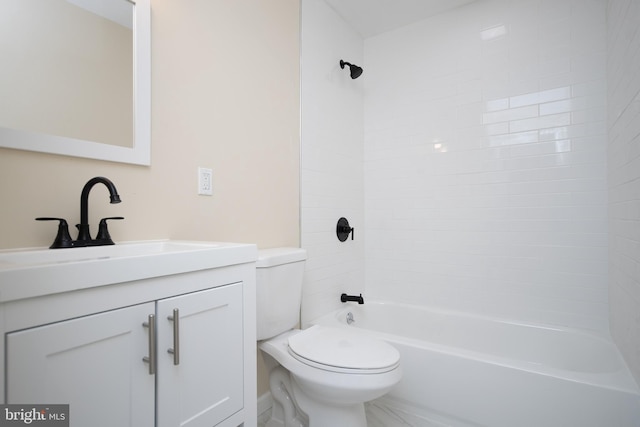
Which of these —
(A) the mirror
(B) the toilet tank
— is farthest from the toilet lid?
(A) the mirror

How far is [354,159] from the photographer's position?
262cm

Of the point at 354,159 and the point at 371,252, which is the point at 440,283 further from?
the point at 354,159

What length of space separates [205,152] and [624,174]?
197 cm

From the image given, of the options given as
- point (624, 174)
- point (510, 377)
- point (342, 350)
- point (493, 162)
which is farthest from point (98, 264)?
point (493, 162)

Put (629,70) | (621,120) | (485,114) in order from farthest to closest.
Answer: (485,114) < (621,120) < (629,70)

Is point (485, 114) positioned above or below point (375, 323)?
above

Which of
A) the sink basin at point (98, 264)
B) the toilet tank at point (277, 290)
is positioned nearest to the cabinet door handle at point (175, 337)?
the sink basin at point (98, 264)

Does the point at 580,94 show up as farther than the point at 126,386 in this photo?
Yes

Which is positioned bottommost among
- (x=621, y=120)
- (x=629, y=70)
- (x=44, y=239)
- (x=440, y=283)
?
(x=440, y=283)

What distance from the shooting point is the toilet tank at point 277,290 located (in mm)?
1444

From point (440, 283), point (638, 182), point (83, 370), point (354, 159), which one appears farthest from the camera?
point (354, 159)

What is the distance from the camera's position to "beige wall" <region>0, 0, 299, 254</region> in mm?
1019

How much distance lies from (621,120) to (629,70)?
0.24 meters

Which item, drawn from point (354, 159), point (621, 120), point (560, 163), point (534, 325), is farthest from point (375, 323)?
point (621, 120)
